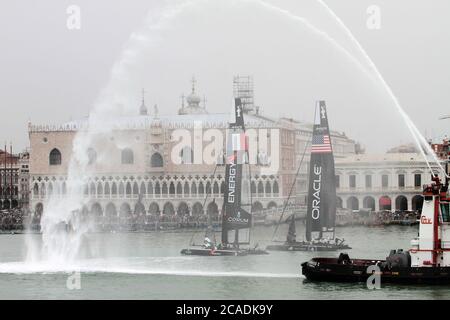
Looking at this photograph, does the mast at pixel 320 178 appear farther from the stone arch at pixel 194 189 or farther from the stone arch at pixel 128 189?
the stone arch at pixel 128 189

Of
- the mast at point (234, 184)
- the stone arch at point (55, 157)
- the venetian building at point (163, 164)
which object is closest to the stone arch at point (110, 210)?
the venetian building at point (163, 164)

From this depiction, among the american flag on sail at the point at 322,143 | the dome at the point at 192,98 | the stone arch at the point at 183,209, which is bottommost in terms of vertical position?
the stone arch at the point at 183,209

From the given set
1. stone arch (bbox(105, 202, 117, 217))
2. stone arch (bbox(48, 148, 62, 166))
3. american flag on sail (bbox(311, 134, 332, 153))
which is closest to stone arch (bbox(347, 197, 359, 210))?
stone arch (bbox(105, 202, 117, 217))

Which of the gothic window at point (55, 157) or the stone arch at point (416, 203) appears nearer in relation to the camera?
the gothic window at point (55, 157)

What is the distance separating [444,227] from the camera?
4722cm

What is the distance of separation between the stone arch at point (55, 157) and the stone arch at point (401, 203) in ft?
113

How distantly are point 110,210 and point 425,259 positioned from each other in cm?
6800

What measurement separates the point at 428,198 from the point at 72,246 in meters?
23.3

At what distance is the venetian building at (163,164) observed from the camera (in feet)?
359

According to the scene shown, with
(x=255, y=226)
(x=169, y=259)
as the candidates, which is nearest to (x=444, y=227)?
(x=169, y=259)

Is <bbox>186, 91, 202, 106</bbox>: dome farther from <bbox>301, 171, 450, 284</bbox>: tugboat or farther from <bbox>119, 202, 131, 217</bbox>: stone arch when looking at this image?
<bbox>301, 171, 450, 284</bbox>: tugboat

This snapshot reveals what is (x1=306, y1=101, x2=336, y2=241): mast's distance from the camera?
231ft

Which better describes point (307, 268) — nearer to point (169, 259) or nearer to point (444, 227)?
point (444, 227)

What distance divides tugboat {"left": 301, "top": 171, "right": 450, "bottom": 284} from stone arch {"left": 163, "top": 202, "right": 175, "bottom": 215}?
6353 centimetres
